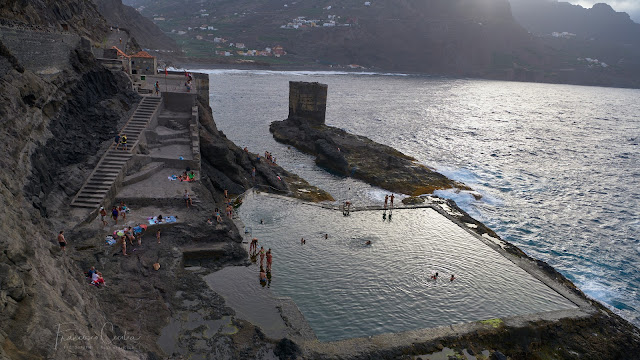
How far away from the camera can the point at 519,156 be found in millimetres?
64875

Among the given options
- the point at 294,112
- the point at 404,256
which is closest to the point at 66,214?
the point at 404,256

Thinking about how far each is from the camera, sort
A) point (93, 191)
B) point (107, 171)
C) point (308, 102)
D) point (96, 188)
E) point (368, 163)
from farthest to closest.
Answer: point (308, 102), point (368, 163), point (107, 171), point (96, 188), point (93, 191)

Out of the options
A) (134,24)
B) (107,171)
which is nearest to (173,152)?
(107,171)

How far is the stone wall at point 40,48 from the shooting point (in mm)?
19984

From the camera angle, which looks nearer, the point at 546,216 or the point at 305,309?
the point at 305,309

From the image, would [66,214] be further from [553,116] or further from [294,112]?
[553,116]

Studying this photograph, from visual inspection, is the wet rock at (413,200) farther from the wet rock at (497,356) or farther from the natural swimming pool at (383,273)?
the wet rock at (497,356)

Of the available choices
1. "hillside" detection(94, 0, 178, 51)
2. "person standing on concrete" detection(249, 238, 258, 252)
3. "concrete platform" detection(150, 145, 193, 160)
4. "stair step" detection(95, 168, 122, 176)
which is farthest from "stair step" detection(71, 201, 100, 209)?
"hillside" detection(94, 0, 178, 51)

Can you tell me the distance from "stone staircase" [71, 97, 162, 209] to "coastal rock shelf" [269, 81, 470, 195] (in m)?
20.4

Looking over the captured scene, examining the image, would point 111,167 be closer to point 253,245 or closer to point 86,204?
point 86,204

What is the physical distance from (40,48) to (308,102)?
4324 cm

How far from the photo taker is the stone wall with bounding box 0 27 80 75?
19984mm

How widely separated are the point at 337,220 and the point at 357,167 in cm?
1718

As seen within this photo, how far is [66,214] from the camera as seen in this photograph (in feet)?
64.5
